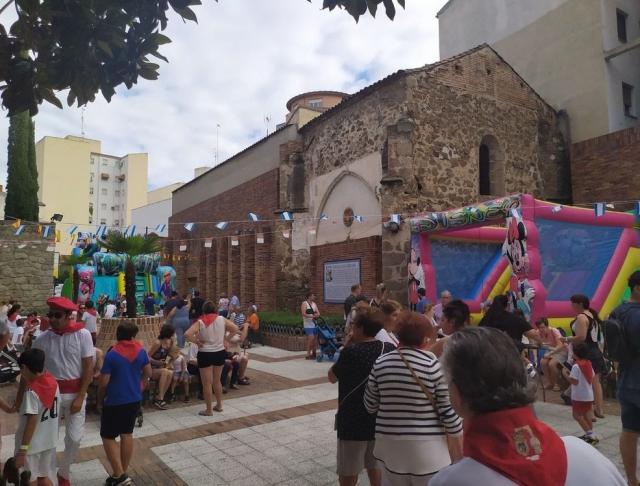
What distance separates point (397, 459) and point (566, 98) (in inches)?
678

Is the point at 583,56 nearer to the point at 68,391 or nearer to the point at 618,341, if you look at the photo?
the point at 618,341

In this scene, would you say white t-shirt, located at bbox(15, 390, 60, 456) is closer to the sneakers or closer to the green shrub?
the sneakers

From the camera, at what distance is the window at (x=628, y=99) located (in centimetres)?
1633

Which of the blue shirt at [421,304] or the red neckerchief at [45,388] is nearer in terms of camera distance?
the red neckerchief at [45,388]

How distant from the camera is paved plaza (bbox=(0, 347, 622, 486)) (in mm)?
4723

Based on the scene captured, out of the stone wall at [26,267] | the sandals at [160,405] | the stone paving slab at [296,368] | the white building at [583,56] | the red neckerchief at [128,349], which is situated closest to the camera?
the red neckerchief at [128,349]

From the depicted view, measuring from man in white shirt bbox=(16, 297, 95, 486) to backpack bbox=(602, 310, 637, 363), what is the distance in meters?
4.48

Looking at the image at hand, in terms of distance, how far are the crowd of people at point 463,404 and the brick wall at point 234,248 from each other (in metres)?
14.5

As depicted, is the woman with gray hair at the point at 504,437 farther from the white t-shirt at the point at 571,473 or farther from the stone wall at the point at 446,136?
the stone wall at the point at 446,136

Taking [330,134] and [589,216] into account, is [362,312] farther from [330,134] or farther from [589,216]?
[330,134]

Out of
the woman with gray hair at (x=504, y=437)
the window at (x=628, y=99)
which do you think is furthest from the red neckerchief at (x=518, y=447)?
the window at (x=628, y=99)

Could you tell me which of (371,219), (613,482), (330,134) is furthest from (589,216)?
(613,482)

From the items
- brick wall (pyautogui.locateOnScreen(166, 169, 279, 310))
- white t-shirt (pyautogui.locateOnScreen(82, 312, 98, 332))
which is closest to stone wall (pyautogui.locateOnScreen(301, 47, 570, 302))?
brick wall (pyautogui.locateOnScreen(166, 169, 279, 310))

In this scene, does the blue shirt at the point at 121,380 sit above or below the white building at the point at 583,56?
below
